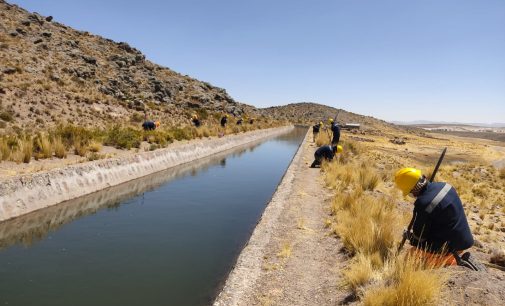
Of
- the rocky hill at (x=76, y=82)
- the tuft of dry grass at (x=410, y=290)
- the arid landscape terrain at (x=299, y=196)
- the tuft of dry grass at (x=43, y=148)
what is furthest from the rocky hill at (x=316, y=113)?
the tuft of dry grass at (x=410, y=290)

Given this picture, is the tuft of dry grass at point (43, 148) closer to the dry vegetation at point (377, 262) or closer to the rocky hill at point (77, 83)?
the rocky hill at point (77, 83)

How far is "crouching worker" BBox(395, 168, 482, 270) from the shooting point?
5.86 metres

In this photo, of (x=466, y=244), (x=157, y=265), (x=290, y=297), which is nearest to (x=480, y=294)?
(x=466, y=244)

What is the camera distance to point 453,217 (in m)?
5.92

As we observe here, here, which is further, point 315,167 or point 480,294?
point 315,167

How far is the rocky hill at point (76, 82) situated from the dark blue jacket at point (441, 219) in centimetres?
2437

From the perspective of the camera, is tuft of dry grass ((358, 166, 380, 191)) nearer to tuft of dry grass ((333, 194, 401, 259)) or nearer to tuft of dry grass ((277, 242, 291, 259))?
tuft of dry grass ((333, 194, 401, 259))

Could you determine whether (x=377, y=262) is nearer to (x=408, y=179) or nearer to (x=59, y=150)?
(x=408, y=179)

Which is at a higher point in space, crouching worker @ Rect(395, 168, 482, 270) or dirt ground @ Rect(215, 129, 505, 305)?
crouching worker @ Rect(395, 168, 482, 270)

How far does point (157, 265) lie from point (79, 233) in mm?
3311

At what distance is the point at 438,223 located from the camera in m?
5.98

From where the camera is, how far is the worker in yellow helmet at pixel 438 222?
5867mm

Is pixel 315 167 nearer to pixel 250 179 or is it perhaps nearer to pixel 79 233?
pixel 250 179

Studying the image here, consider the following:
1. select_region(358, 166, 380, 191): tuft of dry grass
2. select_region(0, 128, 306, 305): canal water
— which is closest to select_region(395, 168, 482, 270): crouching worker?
select_region(0, 128, 306, 305): canal water
